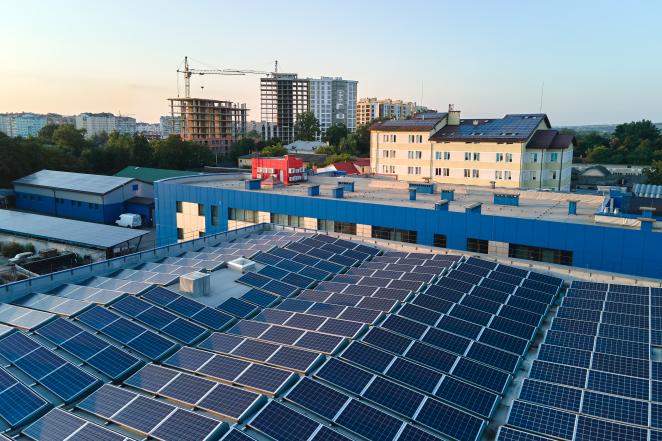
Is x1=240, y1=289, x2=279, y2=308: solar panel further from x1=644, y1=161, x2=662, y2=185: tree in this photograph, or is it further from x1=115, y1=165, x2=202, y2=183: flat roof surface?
x1=644, y1=161, x2=662, y2=185: tree

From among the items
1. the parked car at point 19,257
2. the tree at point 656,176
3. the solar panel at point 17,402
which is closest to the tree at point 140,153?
the parked car at point 19,257

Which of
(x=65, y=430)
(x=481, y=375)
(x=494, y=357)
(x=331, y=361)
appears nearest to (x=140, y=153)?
(x=331, y=361)

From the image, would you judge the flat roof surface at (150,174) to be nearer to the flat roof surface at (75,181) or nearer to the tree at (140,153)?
the flat roof surface at (75,181)

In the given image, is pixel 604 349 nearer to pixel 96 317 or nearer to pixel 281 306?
pixel 281 306

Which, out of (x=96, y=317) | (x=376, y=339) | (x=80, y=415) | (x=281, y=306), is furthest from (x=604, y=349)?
(x=96, y=317)

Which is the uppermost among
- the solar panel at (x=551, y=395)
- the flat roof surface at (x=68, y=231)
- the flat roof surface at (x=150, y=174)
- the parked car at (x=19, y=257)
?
the flat roof surface at (x=150, y=174)
